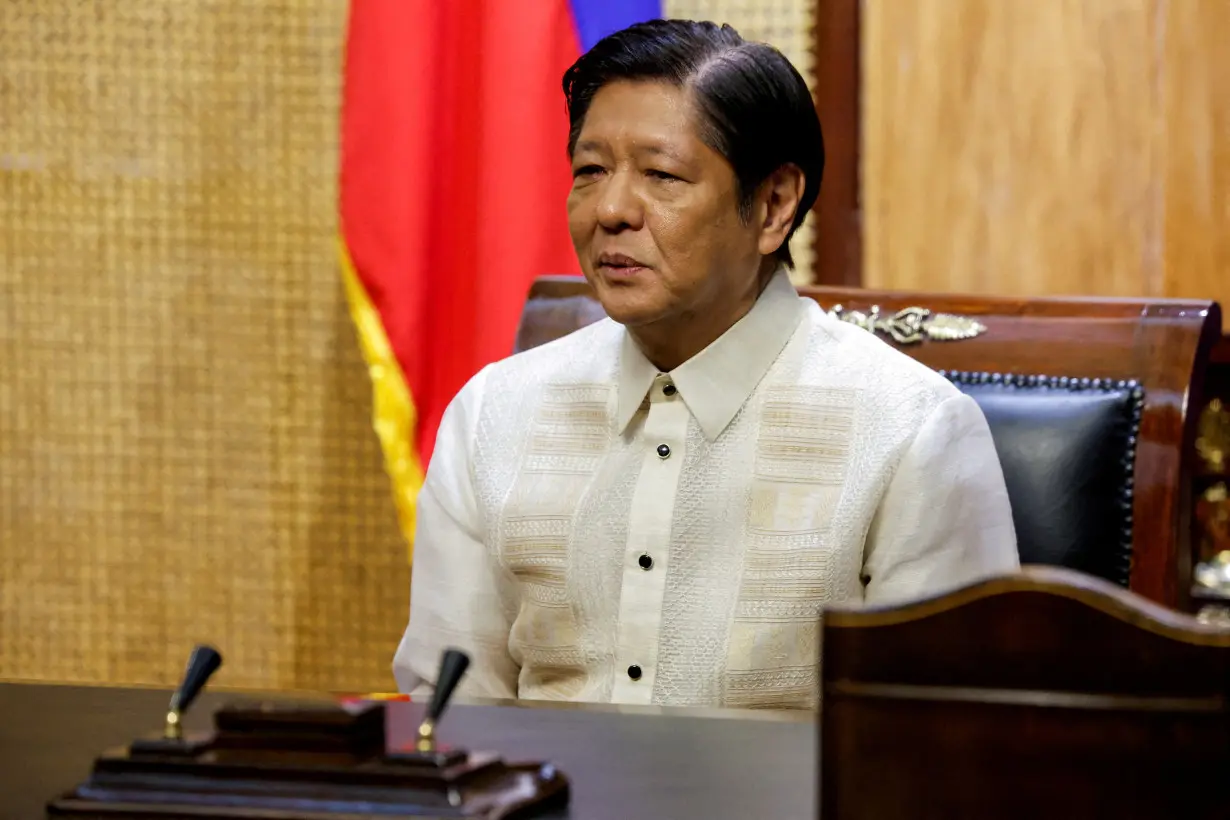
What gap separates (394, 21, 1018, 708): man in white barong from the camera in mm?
1659

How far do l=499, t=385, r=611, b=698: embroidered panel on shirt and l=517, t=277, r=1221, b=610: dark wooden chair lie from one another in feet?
1.28

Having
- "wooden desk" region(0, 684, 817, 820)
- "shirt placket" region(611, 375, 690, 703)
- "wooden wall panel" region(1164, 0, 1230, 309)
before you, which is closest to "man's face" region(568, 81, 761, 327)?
"shirt placket" region(611, 375, 690, 703)

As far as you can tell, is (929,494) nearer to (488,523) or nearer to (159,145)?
(488,523)

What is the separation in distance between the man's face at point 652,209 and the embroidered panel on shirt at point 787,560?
186 millimetres

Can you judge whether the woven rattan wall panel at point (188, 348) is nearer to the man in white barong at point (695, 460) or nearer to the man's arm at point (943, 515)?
the man in white barong at point (695, 460)

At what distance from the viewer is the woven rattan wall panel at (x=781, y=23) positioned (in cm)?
281

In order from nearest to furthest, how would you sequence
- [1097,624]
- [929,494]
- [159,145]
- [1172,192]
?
1. [1097,624]
2. [929,494]
3. [1172,192]
4. [159,145]

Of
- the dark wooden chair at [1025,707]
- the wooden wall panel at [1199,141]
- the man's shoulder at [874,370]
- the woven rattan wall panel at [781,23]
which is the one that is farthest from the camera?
the woven rattan wall panel at [781,23]

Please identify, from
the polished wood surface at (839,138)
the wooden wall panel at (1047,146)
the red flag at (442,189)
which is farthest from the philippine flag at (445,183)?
the wooden wall panel at (1047,146)

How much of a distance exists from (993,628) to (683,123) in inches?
44.6

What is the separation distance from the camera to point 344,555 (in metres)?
3.07

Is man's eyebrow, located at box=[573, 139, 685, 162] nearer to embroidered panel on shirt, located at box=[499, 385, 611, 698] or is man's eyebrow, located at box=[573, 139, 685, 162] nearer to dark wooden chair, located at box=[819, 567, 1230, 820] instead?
embroidered panel on shirt, located at box=[499, 385, 611, 698]

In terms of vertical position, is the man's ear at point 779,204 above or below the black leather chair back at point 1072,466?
above

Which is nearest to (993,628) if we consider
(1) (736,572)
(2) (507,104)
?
(1) (736,572)
